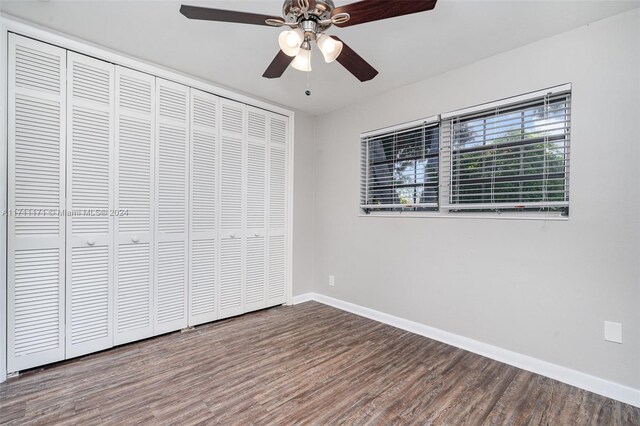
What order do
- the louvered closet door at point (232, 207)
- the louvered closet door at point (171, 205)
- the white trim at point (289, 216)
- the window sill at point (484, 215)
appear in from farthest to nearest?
the white trim at point (289, 216) < the louvered closet door at point (232, 207) < the louvered closet door at point (171, 205) < the window sill at point (484, 215)

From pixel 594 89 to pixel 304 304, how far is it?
11.4 ft

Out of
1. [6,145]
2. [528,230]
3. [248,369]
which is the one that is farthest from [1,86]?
[528,230]

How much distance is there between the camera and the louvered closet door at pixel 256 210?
3461 mm

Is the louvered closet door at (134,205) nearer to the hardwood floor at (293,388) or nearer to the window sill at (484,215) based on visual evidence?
the hardwood floor at (293,388)

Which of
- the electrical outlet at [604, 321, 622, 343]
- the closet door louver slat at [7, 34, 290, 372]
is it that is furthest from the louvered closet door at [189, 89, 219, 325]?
the electrical outlet at [604, 321, 622, 343]

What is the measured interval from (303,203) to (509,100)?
8.27ft

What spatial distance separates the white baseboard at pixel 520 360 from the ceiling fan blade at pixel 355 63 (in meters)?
2.37

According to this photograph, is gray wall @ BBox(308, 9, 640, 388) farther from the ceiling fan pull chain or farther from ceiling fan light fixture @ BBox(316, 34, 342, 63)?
the ceiling fan pull chain

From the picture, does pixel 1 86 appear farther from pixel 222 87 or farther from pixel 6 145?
pixel 222 87

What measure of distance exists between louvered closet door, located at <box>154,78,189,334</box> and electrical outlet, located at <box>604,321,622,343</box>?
3.42 m

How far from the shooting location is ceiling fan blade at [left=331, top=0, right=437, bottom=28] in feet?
4.75

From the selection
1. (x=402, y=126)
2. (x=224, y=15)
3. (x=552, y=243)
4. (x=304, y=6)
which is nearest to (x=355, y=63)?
(x=304, y=6)

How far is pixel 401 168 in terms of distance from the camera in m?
3.23

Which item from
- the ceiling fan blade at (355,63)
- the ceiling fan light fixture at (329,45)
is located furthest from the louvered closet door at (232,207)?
the ceiling fan light fixture at (329,45)
